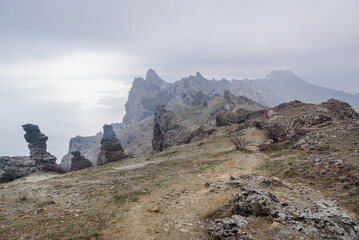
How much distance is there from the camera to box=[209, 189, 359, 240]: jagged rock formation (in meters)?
8.70

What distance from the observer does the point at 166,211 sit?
13938 mm

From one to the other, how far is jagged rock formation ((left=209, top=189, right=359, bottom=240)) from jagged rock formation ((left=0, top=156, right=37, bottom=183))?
51247 mm

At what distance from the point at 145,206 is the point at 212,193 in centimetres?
528

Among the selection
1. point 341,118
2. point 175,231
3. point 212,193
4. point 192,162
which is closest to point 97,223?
point 175,231

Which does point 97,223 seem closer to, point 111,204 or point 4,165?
point 111,204

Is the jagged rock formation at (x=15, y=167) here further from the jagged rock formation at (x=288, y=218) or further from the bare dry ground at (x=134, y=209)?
the jagged rock formation at (x=288, y=218)

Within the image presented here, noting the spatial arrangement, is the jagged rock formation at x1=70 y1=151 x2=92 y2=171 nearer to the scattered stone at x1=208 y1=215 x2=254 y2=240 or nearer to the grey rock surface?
the grey rock surface

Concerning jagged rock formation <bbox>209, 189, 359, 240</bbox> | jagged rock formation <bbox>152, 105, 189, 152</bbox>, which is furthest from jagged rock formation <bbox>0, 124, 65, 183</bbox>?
jagged rock formation <bbox>209, 189, 359, 240</bbox>

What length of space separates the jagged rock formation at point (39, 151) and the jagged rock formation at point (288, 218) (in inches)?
2168

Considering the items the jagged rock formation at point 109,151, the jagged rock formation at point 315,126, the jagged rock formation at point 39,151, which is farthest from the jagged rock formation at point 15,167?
the jagged rock formation at point 315,126

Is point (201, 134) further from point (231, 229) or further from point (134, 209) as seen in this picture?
point (231, 229)

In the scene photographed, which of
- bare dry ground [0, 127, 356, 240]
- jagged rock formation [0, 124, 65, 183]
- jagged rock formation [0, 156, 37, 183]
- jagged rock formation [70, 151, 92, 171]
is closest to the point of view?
bare dry ground [0, 127, 356, 240]

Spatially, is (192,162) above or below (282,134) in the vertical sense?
below

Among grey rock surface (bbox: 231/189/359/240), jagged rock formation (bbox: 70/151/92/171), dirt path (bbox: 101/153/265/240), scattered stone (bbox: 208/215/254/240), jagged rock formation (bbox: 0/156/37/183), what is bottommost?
jagged rock formation (bbox: 70/151/92/171)
